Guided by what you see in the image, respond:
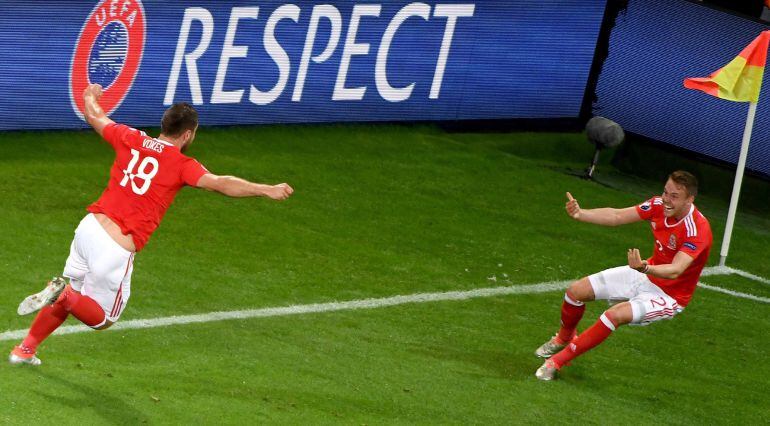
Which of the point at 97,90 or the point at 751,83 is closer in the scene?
the point at 97,90

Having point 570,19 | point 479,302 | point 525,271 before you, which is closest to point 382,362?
point 479,302

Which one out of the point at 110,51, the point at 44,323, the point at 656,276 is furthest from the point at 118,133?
the point at 110,51

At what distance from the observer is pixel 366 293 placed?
12.3 meters

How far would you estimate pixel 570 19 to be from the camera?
18.4m

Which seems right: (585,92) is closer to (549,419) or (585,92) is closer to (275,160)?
(275,160)

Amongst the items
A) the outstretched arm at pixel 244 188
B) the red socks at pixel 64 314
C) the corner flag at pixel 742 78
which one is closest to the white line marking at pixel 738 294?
the corner flag at pixel 742 78

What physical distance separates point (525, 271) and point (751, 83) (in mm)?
3125

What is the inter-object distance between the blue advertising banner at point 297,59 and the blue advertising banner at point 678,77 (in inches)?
24.4

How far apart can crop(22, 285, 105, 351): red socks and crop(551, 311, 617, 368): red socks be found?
3.61 metres

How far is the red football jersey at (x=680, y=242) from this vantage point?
10531 mm

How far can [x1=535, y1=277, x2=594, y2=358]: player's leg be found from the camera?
36.4ft

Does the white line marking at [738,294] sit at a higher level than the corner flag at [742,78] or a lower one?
lower

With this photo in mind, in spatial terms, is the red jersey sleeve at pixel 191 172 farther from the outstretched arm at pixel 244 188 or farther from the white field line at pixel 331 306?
the white field line at pixel 331 306

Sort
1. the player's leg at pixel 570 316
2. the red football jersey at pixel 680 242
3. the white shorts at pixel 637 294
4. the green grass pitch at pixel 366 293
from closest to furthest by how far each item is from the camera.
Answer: the green grass pitch at pixel 366 293 < the red football jersey at pixel 680 242 < the white shorts at pixel 637 294 < the player's leg at pixel 570 316
